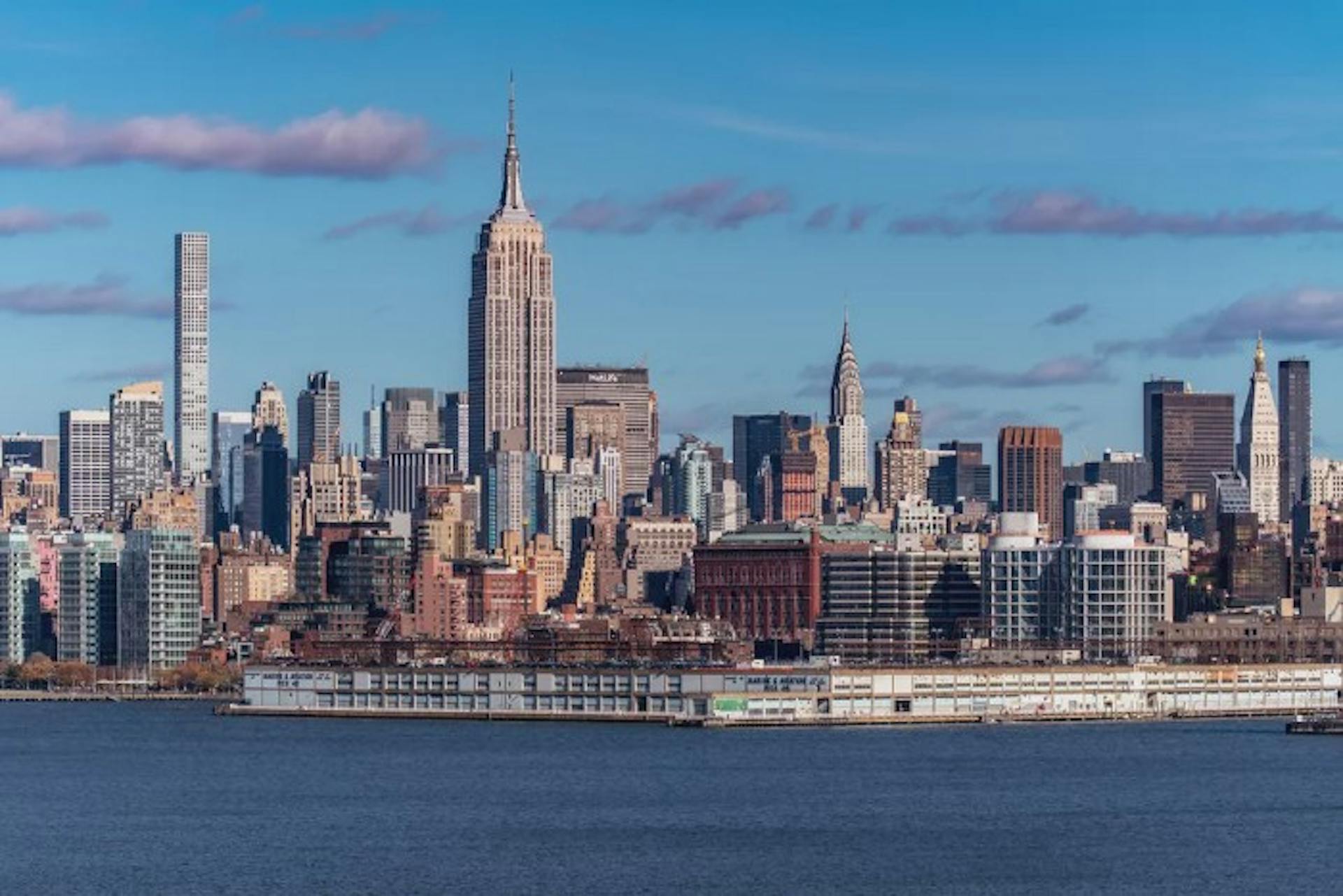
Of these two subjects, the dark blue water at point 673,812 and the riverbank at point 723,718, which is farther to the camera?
the riverbank at point 723,718

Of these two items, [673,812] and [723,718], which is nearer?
[673,812]

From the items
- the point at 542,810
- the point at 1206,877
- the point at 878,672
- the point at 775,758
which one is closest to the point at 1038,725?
the point at 878,672

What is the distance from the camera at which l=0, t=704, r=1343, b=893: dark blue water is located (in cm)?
9100

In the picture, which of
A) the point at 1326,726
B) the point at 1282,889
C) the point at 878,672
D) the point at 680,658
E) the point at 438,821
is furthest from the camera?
the point at 680,658

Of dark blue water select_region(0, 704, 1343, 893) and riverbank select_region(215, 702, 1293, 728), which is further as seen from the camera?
riverbank select_region(215, 702, 1293, 728)

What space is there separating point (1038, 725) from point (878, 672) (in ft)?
23.0

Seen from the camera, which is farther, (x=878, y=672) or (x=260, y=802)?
(x=878, y=672)

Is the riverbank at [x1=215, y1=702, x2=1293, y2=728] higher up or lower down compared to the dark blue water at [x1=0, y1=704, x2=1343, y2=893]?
higher up

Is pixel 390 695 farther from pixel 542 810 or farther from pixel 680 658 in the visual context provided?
pixel 542 810

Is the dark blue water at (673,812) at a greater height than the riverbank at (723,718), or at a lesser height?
lesser

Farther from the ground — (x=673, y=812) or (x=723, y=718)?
(x=723, y=718)

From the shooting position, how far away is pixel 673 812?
10862 centimetres

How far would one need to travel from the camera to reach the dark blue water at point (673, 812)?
9100 centimetres

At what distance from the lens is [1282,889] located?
87875 mm
